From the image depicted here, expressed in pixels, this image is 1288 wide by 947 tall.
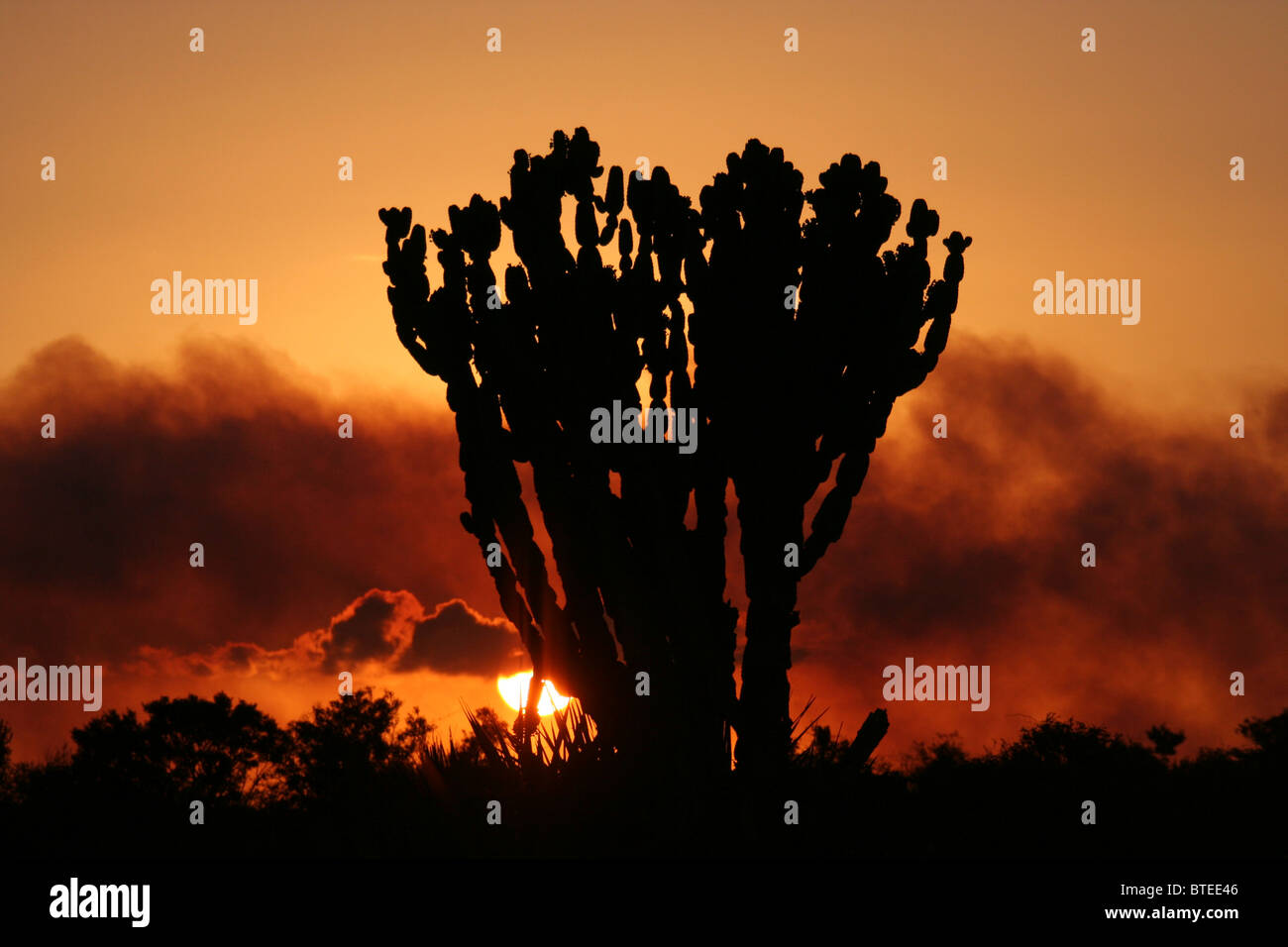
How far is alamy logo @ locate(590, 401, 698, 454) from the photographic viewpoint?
7855 mm

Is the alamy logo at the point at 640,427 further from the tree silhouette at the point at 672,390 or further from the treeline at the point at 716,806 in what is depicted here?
the treeline at the point at 716,806

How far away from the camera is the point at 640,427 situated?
311 inches

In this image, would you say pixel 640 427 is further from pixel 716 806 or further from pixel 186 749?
pixel 186 749

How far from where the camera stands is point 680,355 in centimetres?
816

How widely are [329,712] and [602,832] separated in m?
27.3

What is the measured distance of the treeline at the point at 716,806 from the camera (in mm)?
7398

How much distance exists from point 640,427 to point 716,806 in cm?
266
